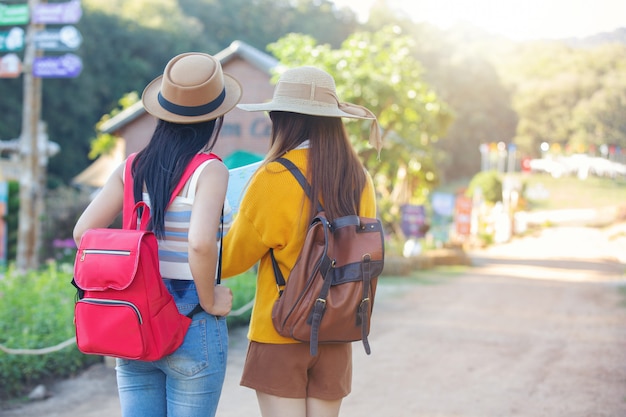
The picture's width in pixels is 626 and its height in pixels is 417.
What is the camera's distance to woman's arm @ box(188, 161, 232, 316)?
211 centimetres

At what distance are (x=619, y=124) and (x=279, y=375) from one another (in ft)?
33.7

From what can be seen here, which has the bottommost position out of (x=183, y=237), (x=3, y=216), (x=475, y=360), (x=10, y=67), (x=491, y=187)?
(x=475, y=360)

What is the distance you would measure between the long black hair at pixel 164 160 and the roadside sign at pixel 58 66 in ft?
28.5

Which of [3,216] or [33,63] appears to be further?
[3,216]

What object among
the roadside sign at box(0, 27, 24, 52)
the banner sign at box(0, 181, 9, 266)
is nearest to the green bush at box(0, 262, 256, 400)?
the roadside sign at box(0, 27, 24, 52)

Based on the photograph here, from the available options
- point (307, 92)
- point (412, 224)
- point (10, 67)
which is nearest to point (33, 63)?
point (10, 67)

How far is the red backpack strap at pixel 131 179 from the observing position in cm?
219

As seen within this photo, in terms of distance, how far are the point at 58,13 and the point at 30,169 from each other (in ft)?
8.72

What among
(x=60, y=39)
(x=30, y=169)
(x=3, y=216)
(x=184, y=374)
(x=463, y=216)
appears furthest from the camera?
(x=463, y=216)

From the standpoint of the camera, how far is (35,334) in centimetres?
595

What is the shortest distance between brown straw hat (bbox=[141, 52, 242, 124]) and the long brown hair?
19 centimetres

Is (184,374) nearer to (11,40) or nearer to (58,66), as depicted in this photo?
(11,40)

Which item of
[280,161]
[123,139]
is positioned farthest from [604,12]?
[123,139]

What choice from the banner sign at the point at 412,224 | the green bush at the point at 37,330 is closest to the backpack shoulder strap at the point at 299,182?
the green bush at the point at 37,330
